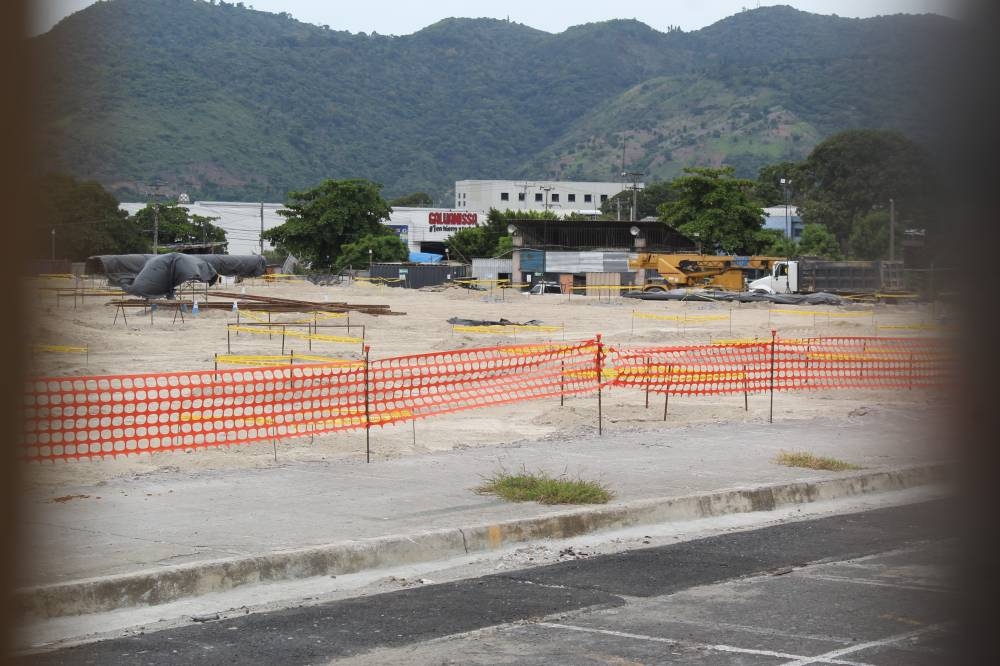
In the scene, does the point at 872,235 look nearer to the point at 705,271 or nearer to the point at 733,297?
the point at 733,297

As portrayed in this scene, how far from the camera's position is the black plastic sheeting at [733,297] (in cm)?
5625

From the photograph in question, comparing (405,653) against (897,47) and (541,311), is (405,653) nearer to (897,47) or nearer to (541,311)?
(897,47)

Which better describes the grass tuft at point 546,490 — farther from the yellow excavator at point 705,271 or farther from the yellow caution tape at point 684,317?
the yellow excavator at point 705,271

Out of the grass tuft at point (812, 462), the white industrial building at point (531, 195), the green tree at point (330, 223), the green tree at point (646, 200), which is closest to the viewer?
the grass tuft at point (812, 462)

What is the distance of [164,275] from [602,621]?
4112 cm

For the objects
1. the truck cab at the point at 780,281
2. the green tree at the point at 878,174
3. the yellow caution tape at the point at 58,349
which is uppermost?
the green tree at the point at 878,174

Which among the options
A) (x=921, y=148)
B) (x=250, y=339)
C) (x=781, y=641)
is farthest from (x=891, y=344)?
(x=250, y=339)

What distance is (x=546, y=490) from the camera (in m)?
10.6

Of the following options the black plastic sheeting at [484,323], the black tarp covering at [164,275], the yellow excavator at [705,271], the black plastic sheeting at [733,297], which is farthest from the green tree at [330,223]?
the black plastic sheeting at [484,323]

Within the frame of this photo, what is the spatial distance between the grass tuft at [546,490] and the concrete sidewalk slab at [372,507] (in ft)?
0.57

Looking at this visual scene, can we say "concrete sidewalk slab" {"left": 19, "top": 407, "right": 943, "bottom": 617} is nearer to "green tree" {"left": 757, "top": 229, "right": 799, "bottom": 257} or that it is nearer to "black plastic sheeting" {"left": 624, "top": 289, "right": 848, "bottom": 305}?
"black plastic sheeting" {"left": 624, "top": 289, "right": 848, "bottom": 305}

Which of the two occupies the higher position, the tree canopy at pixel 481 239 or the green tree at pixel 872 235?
the tree canopy at pixel 481 239

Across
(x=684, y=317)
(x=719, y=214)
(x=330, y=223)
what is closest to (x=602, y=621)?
(x=684, y=317)

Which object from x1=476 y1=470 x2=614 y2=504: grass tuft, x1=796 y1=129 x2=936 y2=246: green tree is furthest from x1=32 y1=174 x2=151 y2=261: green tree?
x1=476 y1=470 x2=614 y2=504: grass tuft
